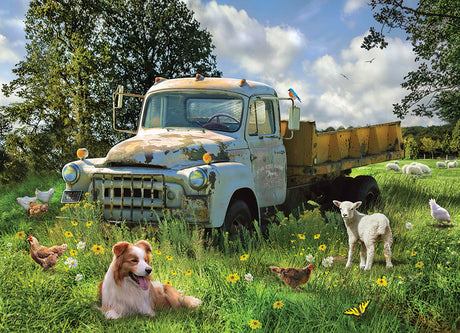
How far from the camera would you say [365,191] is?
30.3 feet

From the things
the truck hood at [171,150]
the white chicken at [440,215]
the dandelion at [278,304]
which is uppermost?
the truck hood at [171,150]

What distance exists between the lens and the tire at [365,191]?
9.16 meters

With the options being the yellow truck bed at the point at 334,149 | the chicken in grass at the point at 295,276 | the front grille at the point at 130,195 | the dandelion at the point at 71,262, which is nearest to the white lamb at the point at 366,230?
the chicken in grass at the point at 295,276

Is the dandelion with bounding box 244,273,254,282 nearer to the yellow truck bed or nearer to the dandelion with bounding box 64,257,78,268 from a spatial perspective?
the dandelion with bounding box 64,257,78,268

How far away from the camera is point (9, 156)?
2148 cm

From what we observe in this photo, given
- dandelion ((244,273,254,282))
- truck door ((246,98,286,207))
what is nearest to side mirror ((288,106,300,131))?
truck door ((246,98,286,207))

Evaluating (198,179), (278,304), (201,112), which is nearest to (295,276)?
(278,304)

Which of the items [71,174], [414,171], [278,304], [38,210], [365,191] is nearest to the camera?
[278,304]

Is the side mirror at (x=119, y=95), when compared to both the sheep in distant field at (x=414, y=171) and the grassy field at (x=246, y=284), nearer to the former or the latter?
the grassy field at (x=246, y=284)

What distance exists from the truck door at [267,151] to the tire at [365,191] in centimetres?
232

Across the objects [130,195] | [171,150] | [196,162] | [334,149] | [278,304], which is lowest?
[278,304]

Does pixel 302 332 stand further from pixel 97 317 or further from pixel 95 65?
pixel 95 65

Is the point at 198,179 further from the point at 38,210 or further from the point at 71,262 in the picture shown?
the point at 38,210

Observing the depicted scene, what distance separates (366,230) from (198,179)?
190cm
